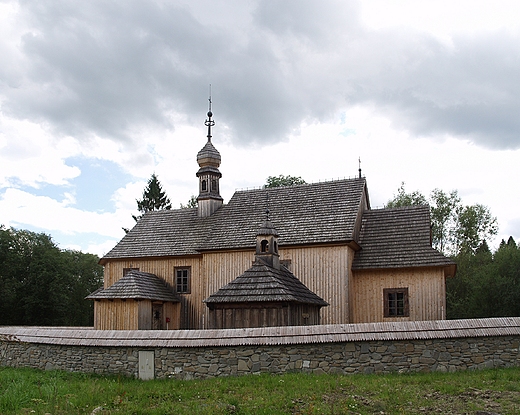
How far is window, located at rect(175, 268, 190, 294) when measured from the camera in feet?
89.6

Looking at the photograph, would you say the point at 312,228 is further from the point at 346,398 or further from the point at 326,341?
the point at 346,398

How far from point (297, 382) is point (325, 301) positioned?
33.7ft

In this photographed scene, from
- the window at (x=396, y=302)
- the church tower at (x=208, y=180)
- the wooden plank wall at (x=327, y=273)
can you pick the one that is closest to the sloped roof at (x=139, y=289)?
the church tower at (x=208, y=180)

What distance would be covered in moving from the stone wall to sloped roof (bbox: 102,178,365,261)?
31.0 feet

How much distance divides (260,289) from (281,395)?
7582 mm

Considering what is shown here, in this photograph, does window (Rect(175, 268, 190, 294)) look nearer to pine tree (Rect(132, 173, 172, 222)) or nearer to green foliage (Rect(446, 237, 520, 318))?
green foliage (Rect(446, 237, 520, 318))

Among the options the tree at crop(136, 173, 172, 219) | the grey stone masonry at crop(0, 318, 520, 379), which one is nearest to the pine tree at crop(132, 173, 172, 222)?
the tree at crop(136, 173, 172, 219)

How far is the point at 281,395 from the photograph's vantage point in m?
12.3

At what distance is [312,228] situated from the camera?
2492 centimetres

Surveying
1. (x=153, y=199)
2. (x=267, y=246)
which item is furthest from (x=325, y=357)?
(x=153, y=199)

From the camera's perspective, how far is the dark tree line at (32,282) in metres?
45.6

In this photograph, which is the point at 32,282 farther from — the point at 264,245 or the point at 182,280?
the point at 264,245

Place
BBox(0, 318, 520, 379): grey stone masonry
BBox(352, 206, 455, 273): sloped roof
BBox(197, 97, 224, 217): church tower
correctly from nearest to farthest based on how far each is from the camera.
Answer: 1. BBox(0, 318, 520, 379): grey stone masonry
2. BBox(352, 206, 455, 273): sloped roof
3. BBox(197, 97, 224, 217): church tower

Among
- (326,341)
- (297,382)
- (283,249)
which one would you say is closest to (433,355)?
(326,341)
